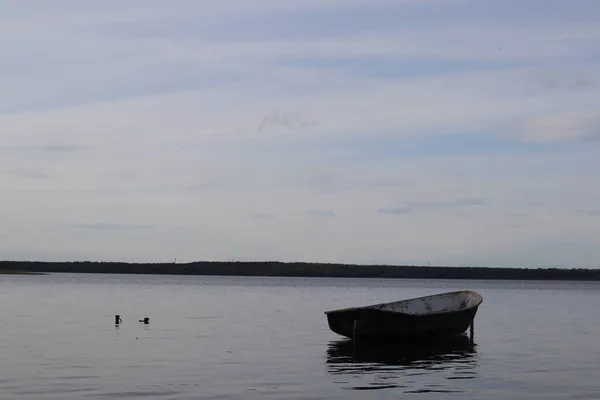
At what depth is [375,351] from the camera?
125 feet

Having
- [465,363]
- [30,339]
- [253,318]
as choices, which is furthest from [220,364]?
[253,318]

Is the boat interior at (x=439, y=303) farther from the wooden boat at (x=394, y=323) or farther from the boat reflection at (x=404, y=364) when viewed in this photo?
the boat reflection at (x=404, y=364)

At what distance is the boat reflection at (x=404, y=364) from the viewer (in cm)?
2877

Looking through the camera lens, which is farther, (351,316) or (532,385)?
(351,316)

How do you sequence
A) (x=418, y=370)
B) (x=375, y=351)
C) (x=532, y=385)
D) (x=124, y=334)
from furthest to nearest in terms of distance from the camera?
(x=124, y=334)
(x=375, y=351)
(x=418, y=370)
(x=532, y=385)

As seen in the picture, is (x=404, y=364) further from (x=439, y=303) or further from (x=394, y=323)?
(x=439, y=303)

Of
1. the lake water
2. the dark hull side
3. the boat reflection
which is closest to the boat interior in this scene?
the lake water

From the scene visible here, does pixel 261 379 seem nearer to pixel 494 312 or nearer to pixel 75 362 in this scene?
pixel 75 362

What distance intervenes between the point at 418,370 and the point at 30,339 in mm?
17642

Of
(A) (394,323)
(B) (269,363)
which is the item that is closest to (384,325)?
(A) (394,323)

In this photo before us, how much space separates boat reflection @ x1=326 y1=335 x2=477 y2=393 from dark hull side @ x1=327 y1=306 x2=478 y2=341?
426 mm

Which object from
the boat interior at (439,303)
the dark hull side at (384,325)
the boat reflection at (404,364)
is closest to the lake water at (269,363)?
the boat reflection at (404,364)

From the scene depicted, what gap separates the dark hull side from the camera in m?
39.4

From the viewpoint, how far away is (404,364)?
1334 inches
